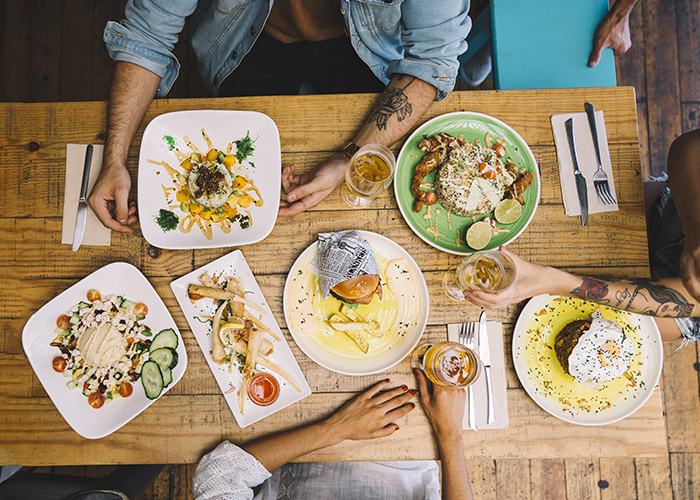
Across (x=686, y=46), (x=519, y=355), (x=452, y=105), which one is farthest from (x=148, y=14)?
(x=686, y=46)

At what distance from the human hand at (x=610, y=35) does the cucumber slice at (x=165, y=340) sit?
2.23 metres

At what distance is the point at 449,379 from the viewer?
1444 mm

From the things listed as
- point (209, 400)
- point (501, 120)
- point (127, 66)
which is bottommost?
point (209, 400)

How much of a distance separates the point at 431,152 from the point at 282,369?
3.34 ft

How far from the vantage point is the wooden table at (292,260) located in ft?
4.89

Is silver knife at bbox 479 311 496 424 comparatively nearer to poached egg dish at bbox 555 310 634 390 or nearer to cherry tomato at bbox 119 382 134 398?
poached egg dish at bbox 555 310 634 390

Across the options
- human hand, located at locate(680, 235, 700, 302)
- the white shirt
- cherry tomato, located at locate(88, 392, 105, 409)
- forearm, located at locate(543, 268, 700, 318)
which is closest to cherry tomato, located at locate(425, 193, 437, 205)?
forearm, located at locate(543, 268, 700, 318)

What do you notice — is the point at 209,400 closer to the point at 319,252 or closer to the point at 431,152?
the point at 319,252

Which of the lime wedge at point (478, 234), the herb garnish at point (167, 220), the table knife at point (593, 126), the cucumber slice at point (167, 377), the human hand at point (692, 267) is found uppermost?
the table knife at point (593, 126)

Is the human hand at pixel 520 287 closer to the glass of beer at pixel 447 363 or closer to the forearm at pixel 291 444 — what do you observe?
the glass of beer at pixel 447 363

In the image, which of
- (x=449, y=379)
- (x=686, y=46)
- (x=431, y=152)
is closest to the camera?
(x=449, y=379)

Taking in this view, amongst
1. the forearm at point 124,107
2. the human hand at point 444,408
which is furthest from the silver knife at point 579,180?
the forearm at point 124,107

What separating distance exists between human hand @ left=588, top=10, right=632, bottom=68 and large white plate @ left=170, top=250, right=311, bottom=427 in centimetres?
189

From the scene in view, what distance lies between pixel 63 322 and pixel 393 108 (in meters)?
1.50
